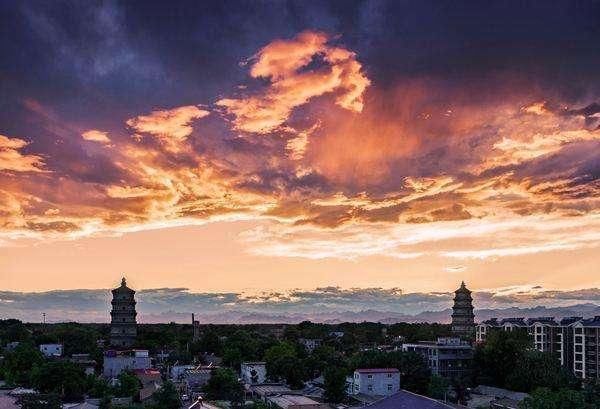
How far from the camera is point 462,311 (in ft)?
370

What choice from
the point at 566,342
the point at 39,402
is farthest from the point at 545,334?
the point at 39,402

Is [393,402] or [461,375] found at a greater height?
[393,402]

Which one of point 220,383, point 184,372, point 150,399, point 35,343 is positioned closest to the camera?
point 150,399

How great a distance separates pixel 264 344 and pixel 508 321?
37715mm

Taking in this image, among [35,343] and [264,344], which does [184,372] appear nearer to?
[264,344]

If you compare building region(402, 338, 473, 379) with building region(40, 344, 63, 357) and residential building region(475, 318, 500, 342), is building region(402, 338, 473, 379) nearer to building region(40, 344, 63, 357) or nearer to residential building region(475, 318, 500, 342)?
residential building region(475, 318, 500, 342)

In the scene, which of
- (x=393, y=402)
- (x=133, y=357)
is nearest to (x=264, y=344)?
(x=133, y=357)

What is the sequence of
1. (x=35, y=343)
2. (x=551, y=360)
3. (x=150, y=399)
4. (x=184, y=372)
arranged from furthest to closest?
(x=35, y=343), (x=184, y=372), (x=551, y=360), (x=150, y=399)

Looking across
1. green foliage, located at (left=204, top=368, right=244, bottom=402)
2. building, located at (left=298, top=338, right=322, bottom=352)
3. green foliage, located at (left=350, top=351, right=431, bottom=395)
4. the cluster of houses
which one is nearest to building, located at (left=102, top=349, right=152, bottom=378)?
green foliage, located at (left=204, top=368, right=244, bottom=402)

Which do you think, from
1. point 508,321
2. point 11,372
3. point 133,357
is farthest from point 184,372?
point 508,321

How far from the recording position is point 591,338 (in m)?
74.2

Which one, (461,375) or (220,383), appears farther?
(461,375)

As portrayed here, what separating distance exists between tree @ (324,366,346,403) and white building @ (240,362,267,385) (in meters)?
16.9

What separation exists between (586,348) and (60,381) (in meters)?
58.1
